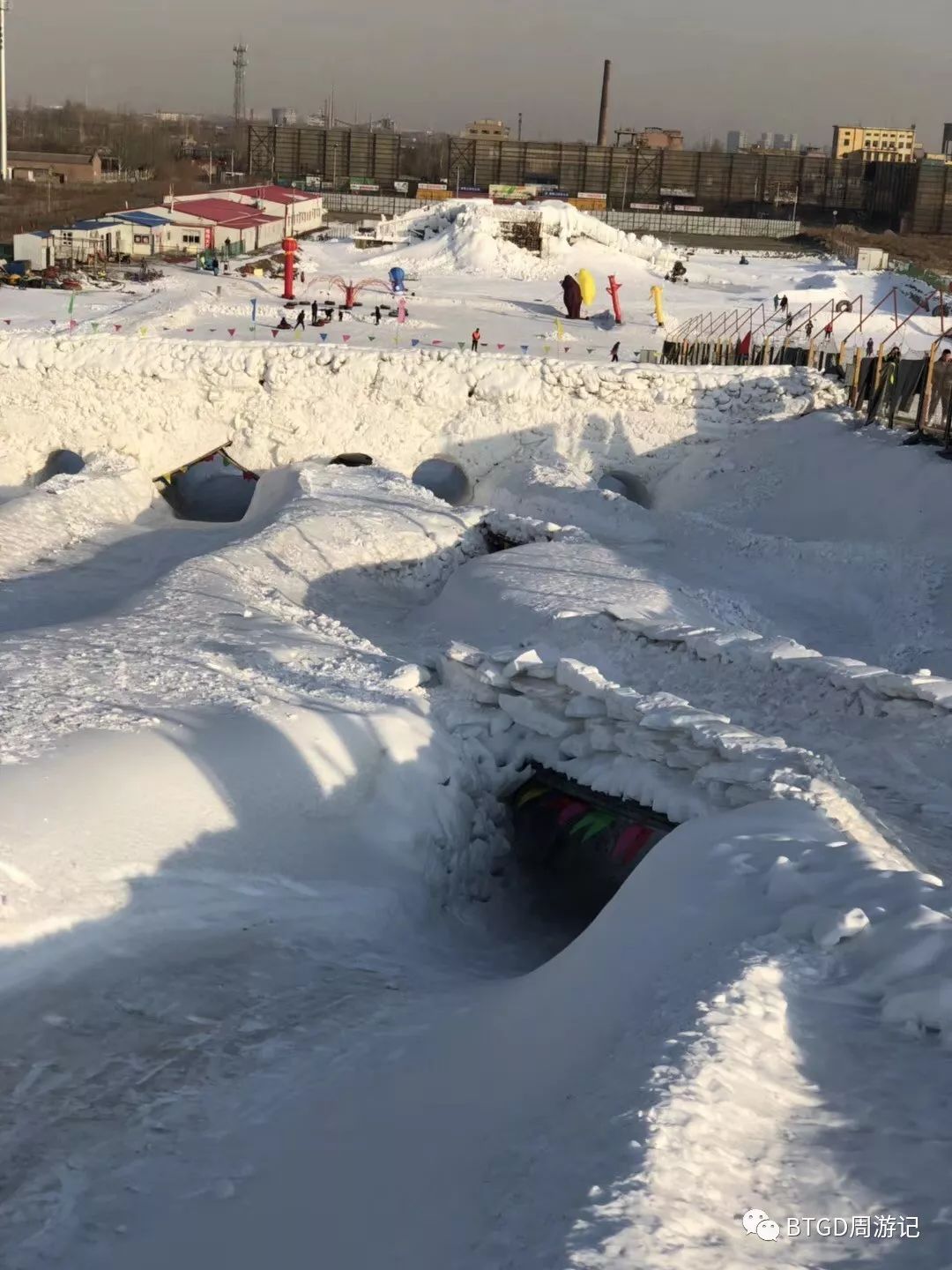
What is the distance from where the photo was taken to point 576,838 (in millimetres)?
9094

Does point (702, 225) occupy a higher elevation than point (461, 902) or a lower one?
higher

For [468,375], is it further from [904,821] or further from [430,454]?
[904,821]

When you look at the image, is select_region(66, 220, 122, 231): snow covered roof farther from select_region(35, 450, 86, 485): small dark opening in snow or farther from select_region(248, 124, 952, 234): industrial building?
select_region(248, 124, 952, 234): industrial building

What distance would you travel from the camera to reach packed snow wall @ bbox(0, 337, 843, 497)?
70.1 ft

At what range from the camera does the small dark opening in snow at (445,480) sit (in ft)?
74.4

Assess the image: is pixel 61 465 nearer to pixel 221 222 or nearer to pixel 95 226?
pixel 95 226

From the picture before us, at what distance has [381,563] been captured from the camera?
51.6 ft

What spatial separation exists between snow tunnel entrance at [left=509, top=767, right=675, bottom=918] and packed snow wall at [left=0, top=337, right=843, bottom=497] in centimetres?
1284

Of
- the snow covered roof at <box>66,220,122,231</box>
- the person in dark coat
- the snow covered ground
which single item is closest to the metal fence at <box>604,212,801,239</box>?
the snow covered roof at <box>66,220,122,231</box>

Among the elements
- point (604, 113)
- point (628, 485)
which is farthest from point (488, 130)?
point (628, 485)

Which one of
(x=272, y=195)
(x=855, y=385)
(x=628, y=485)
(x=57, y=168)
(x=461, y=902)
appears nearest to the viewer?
(x=461, y=902)

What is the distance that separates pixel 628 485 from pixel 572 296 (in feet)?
28.6

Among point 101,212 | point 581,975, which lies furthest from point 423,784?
point 101,212

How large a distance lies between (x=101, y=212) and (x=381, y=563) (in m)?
46.1
